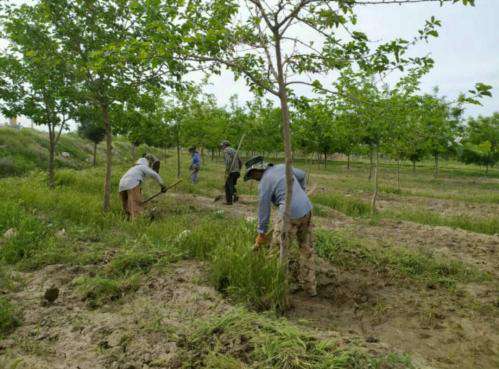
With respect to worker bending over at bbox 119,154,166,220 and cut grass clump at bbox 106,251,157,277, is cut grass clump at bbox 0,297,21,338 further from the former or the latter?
worker bending over at bbox 119,154,166,220

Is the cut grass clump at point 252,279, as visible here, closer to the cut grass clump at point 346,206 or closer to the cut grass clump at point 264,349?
the cut grass clump at point 264,349

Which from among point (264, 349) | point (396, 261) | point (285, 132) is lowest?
point (396, 261)

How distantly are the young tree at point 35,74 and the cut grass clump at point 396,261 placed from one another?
4.99m

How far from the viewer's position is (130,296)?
3.81 metres

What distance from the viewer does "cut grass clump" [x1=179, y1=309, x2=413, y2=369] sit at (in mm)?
2512

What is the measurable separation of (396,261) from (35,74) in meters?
8.60

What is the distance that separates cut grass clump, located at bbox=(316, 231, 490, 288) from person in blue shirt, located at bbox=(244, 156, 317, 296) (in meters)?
1.11

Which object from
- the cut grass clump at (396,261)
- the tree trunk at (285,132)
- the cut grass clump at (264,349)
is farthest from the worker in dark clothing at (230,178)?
A: the cut grass clump at (264,349)

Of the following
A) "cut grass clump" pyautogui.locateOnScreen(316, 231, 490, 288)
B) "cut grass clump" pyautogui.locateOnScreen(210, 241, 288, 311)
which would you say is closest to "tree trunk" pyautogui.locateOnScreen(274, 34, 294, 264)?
"cut grass clump" pyautogui.locateOnScreen(210, 241, 288, 311)

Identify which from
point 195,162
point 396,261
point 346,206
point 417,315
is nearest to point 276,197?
point 417,315

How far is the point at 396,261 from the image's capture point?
5309 millimetres

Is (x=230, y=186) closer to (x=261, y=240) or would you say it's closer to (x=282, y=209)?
(x=261, y=240)

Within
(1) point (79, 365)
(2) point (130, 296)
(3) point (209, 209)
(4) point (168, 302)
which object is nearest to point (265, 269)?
(4) point (168, 302)

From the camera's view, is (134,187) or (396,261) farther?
(134,187)
